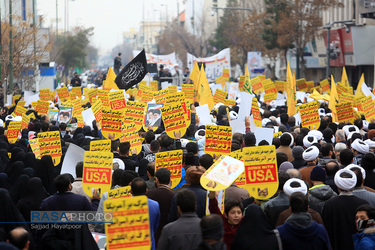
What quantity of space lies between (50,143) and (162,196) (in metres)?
4.05

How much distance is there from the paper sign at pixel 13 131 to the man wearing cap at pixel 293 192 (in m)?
7.54

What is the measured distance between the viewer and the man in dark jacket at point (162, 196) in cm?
686

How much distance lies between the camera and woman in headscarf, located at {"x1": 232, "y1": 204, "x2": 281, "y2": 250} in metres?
5.31

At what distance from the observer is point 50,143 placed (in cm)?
1042

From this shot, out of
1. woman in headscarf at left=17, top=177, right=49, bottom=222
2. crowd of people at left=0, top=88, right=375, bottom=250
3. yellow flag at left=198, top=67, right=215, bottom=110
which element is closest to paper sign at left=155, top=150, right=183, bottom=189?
crowd of people at left=0, top=88, right=375, bottom=250

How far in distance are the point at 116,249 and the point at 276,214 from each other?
1893mm

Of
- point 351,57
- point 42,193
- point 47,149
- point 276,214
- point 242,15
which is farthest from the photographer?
point 242,15

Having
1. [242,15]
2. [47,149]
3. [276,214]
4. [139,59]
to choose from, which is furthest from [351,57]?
[276,214]

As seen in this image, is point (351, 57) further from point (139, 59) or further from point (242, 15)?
point (139, 59)

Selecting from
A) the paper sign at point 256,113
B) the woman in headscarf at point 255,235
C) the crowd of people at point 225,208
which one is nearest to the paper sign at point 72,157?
the crowd of people at point 225,208

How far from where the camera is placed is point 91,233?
6.53 meters

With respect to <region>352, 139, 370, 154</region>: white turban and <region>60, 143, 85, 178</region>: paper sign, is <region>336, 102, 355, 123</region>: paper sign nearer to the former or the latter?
<region>352, 139, 370, 154</region>: white turban

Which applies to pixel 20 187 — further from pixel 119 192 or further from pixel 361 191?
pixel 361 191

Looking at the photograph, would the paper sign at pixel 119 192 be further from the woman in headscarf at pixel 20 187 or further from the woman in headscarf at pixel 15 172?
the woman in headscarf at pixel 15 172
